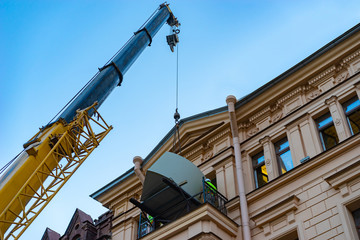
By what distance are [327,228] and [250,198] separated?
3.42m

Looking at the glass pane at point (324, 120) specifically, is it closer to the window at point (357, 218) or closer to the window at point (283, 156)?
the window at point (283, 156)

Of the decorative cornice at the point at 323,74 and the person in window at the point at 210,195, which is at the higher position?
the decorative cornice at the point at 323,74

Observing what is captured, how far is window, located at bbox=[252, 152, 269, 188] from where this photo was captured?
697 inches

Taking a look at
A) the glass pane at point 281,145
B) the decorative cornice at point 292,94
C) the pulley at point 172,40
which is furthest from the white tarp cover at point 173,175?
the pulley at point 172,40

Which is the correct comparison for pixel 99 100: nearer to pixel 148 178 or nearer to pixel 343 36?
pixel 148 178

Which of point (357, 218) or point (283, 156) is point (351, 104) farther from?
point (357, 218)

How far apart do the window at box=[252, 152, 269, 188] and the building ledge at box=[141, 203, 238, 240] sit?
7.42ft

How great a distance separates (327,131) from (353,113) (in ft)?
3.42

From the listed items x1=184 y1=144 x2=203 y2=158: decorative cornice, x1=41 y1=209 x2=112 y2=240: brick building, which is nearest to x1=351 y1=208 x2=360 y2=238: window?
x1=184 y1=144 x2=203 y2=158: decorative cornice

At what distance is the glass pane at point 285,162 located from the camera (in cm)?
1715

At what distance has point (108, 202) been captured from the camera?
23.2 meters

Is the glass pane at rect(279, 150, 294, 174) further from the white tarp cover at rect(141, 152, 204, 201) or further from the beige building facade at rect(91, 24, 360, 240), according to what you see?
the white tarp cover at rect(141, 152, 204, 201)

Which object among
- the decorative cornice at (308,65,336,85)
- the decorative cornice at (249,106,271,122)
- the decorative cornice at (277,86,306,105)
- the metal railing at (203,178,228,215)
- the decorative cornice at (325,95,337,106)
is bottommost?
the metal railing at (203,178,228,215)

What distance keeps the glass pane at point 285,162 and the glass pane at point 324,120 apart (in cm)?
147
